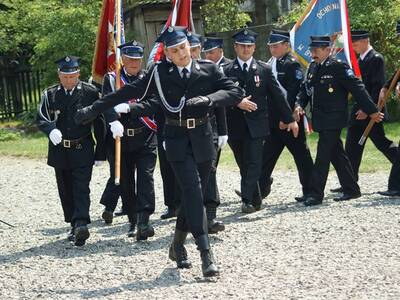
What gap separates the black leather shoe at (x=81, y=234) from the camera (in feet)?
25.9

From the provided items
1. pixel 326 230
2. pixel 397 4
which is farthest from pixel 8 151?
pixel 326 230

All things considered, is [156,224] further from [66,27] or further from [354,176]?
[66,27]

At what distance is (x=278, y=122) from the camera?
9672mm

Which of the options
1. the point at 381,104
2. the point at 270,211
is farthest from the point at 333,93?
the point at 270,211

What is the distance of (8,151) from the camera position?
16703mm

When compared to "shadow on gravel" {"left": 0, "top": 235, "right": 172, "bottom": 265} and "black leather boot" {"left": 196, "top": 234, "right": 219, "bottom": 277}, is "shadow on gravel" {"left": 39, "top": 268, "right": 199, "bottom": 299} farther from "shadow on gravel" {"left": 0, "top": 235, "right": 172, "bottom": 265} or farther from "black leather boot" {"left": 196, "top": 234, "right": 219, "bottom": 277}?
"shadow on gravel" {"left": 0, "top": 235, "right": 172, "bottom": 265}

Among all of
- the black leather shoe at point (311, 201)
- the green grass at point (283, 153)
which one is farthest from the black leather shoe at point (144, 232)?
the green grass at point (283, 153)

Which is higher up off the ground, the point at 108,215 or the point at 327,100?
the point at 327,100

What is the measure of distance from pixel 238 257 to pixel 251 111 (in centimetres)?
234

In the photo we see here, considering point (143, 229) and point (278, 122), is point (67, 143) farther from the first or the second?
point (278, 122)

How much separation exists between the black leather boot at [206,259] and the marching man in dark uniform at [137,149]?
5.18ft

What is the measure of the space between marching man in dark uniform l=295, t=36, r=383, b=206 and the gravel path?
44cm

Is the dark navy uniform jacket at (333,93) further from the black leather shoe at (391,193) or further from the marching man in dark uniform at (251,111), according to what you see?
the black leather shoe at (391,193)

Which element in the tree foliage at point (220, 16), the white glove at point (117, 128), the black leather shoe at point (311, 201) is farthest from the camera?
the tree foliage at point (220, 16)
